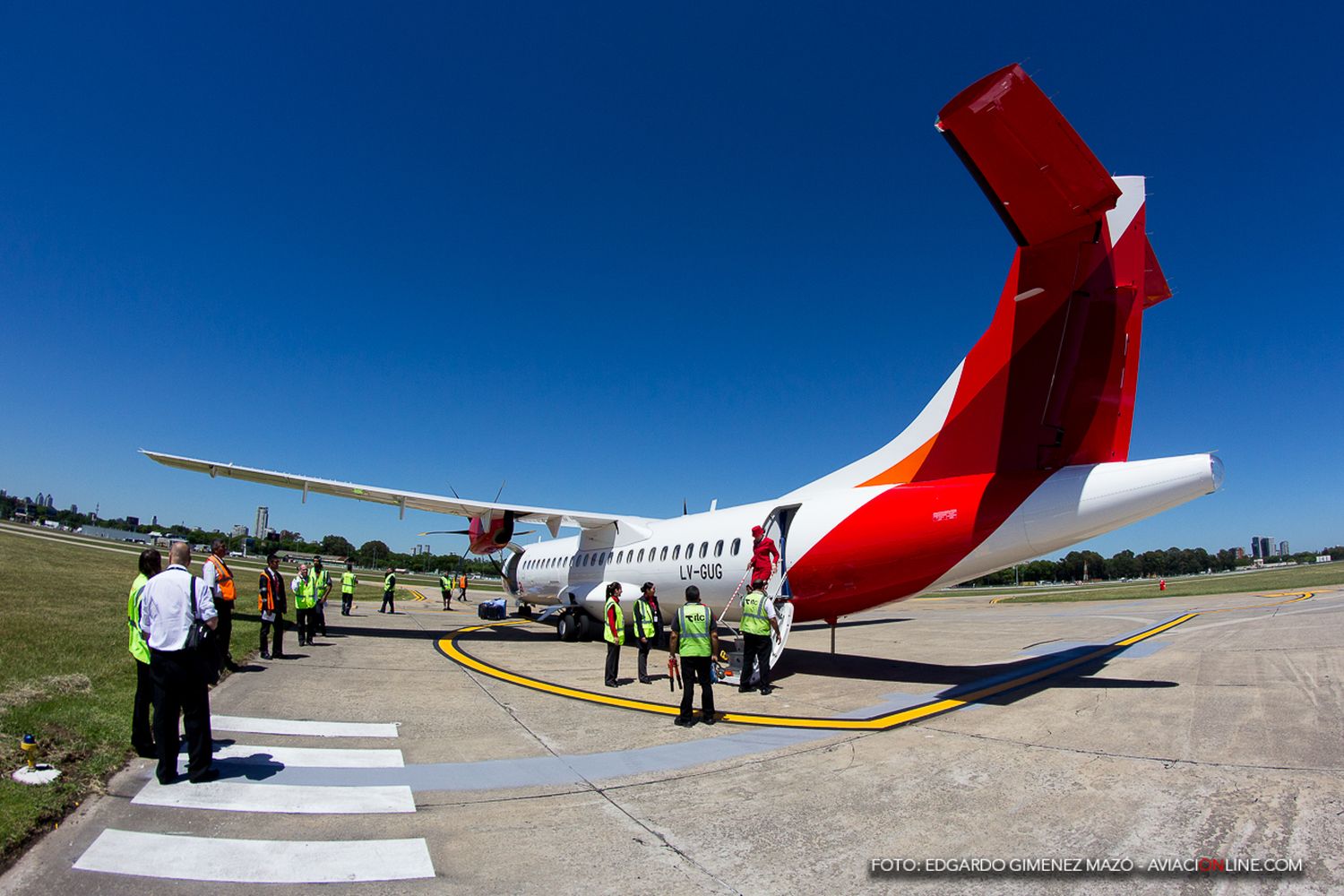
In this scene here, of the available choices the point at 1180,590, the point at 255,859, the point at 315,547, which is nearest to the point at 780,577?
Answer: the point at 255,859

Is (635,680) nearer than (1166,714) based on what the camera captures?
No

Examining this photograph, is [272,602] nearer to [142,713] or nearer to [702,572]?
[142,713]

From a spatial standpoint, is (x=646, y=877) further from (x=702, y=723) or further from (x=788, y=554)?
(x=788, y=554)

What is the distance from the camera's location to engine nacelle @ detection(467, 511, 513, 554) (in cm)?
1880

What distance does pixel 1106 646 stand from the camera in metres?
13.3

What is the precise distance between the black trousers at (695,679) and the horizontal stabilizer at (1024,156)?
5806 millimetres

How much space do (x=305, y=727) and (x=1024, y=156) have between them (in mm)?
9161

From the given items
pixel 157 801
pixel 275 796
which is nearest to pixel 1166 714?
pixel 275 796

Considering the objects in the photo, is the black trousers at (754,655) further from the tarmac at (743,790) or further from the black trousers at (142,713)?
the black trousers at (142,713)

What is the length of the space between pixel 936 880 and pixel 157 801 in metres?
5.22

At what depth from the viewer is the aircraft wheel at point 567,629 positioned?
1764 cm

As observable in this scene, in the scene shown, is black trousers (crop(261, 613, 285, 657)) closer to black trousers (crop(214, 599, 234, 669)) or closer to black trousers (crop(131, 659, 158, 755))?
black trousers (crop(214, 599, 234, 669))

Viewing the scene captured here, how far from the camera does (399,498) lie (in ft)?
57.3

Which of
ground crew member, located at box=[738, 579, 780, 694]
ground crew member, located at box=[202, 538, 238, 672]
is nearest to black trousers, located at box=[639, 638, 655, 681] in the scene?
ground crew member, located at box=[738, 579, 780, 694]
